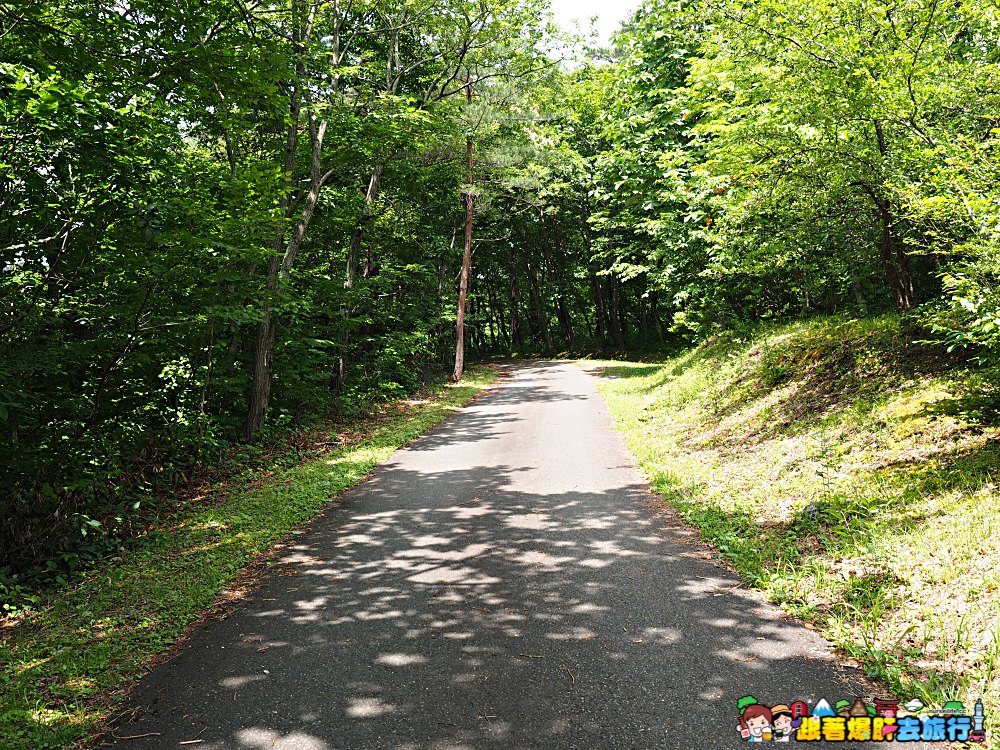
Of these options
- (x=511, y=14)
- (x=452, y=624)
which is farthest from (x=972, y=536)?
(x=511, y=14)

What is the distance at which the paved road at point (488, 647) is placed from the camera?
10.4 ft

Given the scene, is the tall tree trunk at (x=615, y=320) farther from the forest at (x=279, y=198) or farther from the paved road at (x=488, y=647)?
the paved road at (x=488, y=647)

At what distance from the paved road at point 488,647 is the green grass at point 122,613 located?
12.4 inches

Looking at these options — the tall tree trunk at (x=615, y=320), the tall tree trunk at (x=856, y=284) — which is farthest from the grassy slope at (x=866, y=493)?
the tall tree trunk at (x=615, y=320)

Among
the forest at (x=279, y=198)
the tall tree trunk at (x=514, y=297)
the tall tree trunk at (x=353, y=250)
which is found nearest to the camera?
the forest at (x=279, y=198)

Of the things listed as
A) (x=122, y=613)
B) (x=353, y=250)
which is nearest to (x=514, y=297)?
(x=353, y=250)

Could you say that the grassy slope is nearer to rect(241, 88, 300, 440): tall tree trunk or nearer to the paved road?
the paved road

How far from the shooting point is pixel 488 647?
13.0 ft

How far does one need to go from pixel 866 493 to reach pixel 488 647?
400 cm

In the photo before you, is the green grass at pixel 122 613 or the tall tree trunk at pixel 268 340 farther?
the tall tree trunk at pixel 268 340

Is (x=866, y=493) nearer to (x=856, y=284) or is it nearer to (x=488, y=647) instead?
(x=488, y=647)

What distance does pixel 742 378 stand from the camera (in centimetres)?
1113

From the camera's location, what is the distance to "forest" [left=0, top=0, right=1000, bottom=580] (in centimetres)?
564

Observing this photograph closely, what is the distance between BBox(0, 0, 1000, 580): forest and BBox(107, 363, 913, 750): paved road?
274 centimetres
